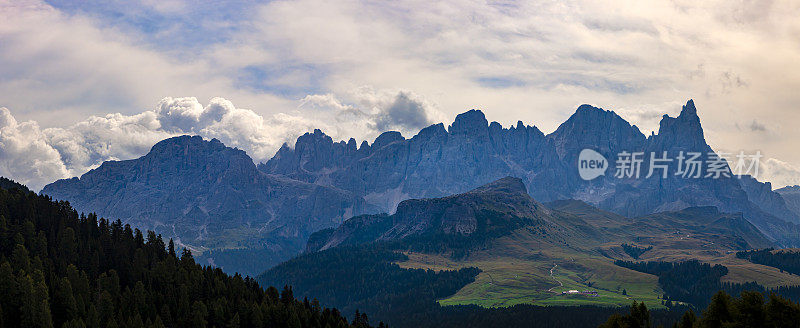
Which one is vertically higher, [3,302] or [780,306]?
[780,306]

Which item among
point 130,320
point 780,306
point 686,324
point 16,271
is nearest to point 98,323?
point 130,320

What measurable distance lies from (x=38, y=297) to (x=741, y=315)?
173 meters

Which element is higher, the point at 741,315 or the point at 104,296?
the point at 741,315

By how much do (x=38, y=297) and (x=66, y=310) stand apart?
482 inches

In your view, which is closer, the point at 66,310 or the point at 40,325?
the point at 40,325

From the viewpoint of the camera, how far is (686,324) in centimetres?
14125

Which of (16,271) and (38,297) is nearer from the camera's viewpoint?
(38,297)

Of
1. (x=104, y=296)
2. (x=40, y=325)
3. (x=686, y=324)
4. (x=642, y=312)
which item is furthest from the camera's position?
(x=104, y=296)

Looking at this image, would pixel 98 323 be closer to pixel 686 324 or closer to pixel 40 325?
pixel 40 325

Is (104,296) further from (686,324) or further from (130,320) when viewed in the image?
(686,324)

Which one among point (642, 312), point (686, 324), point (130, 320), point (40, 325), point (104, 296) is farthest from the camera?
point (104, 296)

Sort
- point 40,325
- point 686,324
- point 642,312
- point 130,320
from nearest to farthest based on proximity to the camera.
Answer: point 642,312 < point 686,324 < point 40,325 < point 130,320

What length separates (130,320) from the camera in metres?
180

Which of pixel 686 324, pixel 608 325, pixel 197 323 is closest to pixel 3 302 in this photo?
pixel 197 323
